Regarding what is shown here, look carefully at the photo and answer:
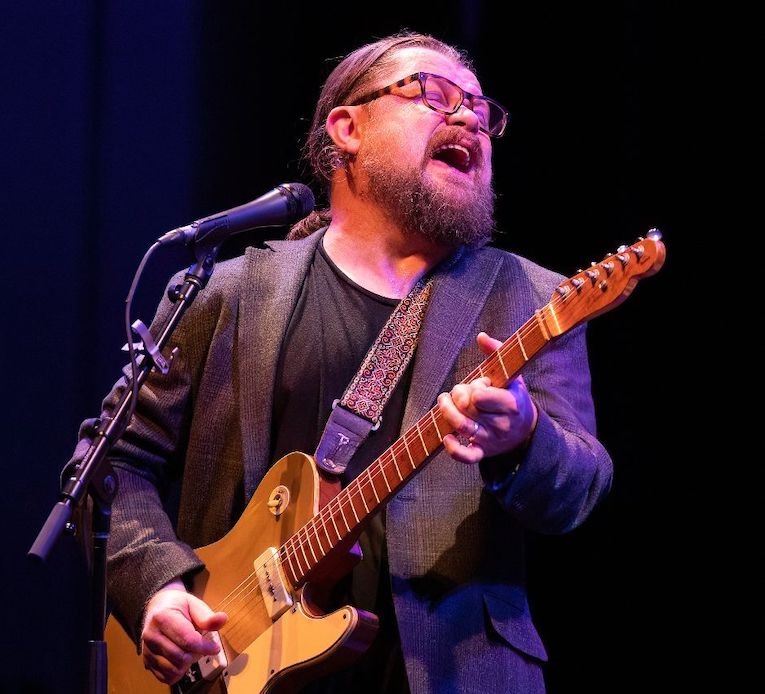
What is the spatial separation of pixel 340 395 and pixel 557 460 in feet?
2.16

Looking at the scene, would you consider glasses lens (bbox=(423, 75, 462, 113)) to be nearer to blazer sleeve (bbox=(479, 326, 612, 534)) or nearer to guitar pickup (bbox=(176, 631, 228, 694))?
blazer sleeve (bbox=(479, 326, 612, 534))

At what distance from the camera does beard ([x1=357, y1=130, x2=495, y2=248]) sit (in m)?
2.70

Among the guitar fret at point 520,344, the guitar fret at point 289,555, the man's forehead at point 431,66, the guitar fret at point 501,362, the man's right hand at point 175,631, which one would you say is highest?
the man's forehead at point 431,66

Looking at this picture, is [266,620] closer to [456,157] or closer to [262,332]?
[262,332]

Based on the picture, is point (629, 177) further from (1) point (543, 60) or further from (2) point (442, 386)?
(2) point (442, 386)

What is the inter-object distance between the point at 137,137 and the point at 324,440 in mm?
1818

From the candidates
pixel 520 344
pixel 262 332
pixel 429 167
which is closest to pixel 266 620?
pixel 262 332

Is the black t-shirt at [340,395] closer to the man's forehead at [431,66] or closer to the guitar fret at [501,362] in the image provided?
the guitar fret at [501,362]

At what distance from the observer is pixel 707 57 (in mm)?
3152

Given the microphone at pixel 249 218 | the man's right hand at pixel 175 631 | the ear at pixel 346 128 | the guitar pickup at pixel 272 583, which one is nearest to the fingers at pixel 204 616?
the man's right hand at pixel 175 631

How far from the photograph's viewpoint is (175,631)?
7.30 ft

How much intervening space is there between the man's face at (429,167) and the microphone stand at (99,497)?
0.92 m

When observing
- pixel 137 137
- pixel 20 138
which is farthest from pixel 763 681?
pixel 20 138

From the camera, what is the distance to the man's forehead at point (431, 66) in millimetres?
2891
